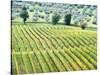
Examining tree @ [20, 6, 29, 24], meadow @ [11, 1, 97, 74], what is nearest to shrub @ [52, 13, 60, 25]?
meadow @ [11, 1, 97, 74]

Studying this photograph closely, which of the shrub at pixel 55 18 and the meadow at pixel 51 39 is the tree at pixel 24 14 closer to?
the meadow at pixel 51 39

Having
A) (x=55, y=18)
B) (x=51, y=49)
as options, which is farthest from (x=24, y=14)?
(x=51, y=49)

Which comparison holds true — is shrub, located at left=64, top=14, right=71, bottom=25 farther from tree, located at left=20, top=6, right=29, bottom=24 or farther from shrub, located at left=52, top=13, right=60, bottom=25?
tree, located at left=20, top=6, right=29, bottom=24

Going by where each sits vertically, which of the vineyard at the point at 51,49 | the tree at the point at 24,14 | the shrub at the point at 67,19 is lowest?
the vineyard at the point at 51,49

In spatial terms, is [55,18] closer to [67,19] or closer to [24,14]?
[67,19]

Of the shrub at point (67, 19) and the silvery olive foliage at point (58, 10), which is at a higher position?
the silvery olive foliage at point (58, 10)

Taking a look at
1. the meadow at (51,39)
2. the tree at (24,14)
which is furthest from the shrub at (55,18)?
the tree at (24,14)

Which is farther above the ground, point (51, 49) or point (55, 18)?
point (55, 18)

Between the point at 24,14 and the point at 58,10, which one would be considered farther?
the point at 58,10

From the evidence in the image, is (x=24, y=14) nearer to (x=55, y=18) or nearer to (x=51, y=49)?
(x=55, y=18)
